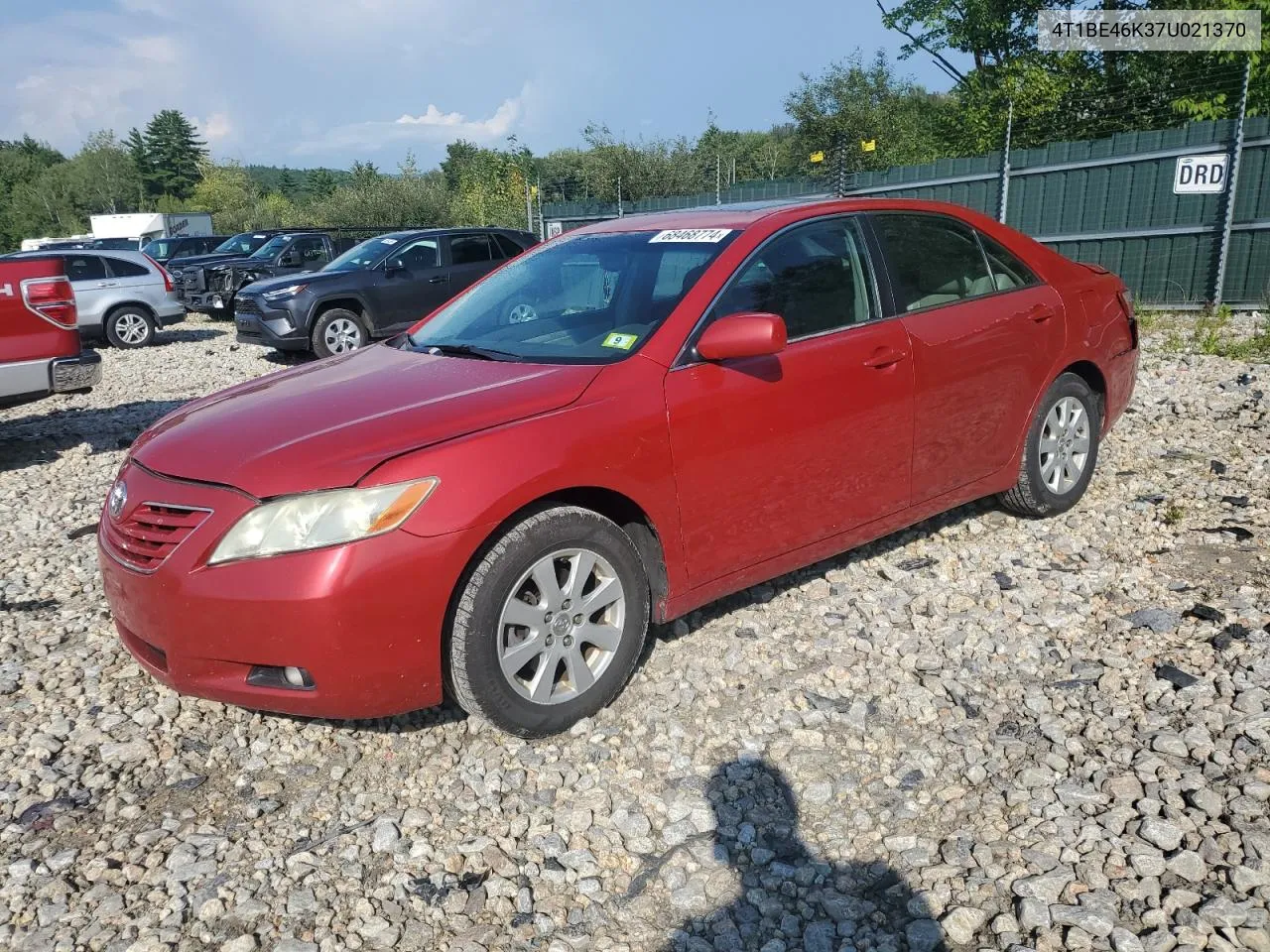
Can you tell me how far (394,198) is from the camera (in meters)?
38.5

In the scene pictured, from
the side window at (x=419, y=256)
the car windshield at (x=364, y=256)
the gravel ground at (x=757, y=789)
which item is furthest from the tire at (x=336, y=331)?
the gravel ground at (x=757, y=789)

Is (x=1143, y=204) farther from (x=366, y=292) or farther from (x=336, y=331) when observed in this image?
(x=336, y=331)

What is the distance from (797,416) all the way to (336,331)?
32.5ft

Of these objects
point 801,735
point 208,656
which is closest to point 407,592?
point 208,656

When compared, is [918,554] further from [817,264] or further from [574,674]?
[574,674]

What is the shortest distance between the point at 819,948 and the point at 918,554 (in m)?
2.60

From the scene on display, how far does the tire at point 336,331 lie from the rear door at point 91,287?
449 centimetres

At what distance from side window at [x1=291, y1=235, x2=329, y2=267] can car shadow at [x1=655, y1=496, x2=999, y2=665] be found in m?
15.5

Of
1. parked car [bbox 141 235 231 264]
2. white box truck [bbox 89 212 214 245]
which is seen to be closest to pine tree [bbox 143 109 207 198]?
white box truck [bbox 89 212 214 245]

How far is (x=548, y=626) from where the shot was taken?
10.0ft

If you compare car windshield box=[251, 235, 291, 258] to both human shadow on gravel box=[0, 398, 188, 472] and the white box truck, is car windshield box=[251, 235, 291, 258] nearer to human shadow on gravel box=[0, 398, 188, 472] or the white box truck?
human shadow on gravel box=[0, 398, 188, 472]

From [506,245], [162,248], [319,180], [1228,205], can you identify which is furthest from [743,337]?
[319,180]

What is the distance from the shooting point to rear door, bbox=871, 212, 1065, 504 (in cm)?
405

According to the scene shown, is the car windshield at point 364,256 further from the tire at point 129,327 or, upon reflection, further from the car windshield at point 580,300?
the car windshield at point 580,300
